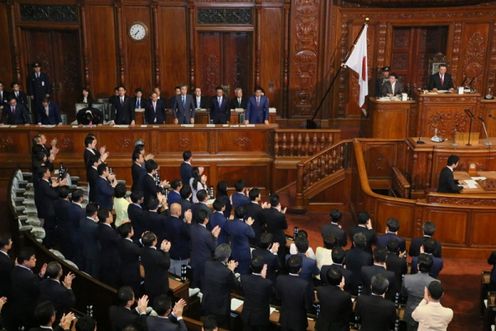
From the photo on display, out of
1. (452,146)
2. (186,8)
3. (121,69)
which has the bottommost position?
(452,146)

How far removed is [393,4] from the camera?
552 inches

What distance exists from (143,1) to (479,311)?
957cm

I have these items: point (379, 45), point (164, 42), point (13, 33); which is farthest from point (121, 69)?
point (379, 45)

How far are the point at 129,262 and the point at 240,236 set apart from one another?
1360mm

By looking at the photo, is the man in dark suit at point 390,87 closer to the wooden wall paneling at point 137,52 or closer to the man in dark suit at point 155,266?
the wooden wall paneling at point 137,52

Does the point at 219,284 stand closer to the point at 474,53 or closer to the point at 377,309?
the point at 377,309

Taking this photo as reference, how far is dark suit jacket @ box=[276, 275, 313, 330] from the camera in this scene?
638 centimetres

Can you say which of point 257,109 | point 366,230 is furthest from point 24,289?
point 257,109

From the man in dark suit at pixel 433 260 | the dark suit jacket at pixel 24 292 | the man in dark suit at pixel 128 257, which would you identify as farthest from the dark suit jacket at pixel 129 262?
the man in dark suit at pixel 433 260

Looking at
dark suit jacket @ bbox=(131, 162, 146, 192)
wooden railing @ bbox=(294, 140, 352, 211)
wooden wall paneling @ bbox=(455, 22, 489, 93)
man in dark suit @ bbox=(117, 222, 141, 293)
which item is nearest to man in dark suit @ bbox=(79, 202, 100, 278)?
man in dark suit @ bbox=(117, 222, 141, 293)

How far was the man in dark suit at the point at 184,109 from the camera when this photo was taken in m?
12.7

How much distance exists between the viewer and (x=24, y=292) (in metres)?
6.69

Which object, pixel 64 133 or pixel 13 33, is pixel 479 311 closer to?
pixel 64 133

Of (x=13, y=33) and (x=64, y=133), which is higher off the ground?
(x=13, y=33)
